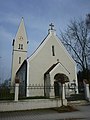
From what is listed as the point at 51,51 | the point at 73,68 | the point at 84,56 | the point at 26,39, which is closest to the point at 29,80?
the point at 51,51

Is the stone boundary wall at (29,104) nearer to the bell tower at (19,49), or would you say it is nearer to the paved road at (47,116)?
the paved road at (47,116)

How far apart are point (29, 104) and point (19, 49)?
26731 millimetres

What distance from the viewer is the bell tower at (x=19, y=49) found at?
37247 mm

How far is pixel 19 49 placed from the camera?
3916 cm

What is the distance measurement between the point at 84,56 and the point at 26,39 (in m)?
16.6

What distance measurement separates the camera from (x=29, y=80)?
21625 millimetres

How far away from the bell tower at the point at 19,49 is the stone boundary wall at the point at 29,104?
2283cm

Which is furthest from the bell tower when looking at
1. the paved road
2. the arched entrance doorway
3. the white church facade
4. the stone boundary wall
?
the paved road

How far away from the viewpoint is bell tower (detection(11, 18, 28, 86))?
122 feet

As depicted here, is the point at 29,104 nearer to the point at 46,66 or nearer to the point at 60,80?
the point at 60,80

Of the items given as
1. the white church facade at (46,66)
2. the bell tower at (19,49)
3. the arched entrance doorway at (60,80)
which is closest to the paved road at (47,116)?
the arched entrance doorway at (60,80)

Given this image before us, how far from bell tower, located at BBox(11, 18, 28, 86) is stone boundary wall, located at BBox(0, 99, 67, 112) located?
74.9 ft

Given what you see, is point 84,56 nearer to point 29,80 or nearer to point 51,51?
point 51,51

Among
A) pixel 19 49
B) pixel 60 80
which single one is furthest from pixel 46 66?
pixel 19 49
